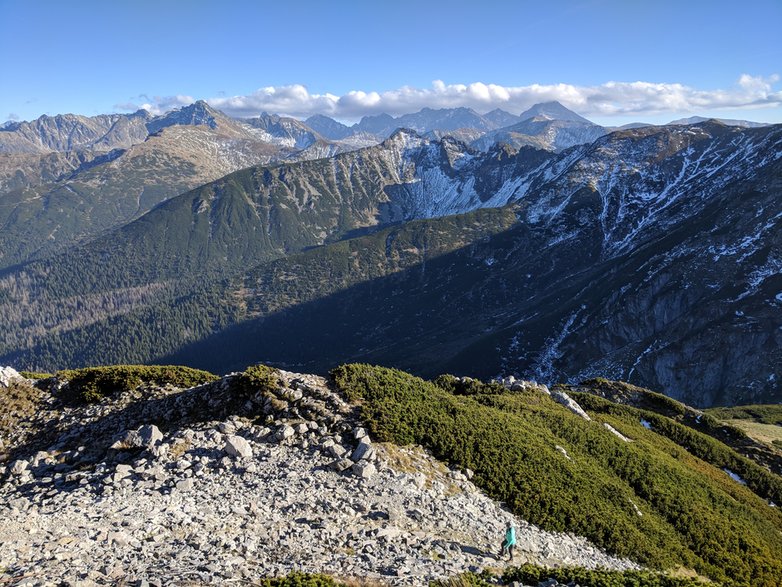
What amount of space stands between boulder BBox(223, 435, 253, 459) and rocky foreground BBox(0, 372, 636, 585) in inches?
3.4

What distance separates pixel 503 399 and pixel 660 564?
24.0 m

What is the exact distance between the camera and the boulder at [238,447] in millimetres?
27750

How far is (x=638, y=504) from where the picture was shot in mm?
34938

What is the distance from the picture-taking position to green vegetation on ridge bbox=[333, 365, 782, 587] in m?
29.7

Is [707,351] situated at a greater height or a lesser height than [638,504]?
lesser

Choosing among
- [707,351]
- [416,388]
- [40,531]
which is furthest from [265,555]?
[707,351]

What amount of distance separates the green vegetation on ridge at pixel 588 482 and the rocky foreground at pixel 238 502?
5.09 feet

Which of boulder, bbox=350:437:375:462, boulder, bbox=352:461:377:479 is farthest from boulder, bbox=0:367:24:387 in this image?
boulder, bbox=352:461:377:479

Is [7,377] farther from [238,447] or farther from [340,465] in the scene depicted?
[340,465]

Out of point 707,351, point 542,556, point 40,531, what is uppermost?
point 40,531

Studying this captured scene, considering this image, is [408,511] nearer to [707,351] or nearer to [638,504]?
[638,504]

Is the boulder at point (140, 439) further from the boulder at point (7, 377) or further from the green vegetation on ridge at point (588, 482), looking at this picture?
the boulder at point (7, 377)

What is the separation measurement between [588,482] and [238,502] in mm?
23742

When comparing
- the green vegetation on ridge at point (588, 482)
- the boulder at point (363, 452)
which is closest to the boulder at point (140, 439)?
the boulder at point (363, 452)
